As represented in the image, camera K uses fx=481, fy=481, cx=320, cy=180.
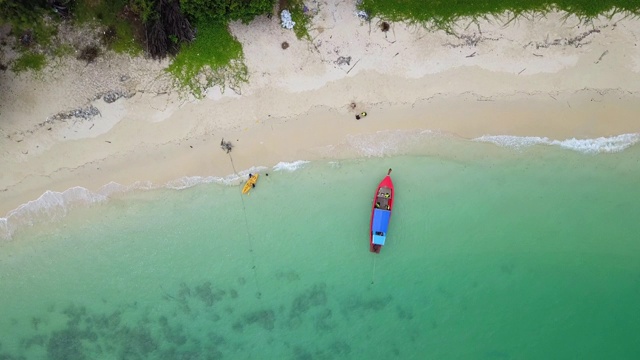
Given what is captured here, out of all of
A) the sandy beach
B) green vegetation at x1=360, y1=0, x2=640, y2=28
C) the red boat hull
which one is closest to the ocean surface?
the red boat hull

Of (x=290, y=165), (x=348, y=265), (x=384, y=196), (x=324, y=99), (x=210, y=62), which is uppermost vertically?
(x=210, y=62)

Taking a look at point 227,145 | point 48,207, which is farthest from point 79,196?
point 227,145

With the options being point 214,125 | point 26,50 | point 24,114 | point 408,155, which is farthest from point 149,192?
point 408,155

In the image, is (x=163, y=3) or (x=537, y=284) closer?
(x=163, y=3)

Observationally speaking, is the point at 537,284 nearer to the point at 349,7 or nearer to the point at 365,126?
the point at 365,126

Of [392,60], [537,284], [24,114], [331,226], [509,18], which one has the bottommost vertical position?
[537,284]

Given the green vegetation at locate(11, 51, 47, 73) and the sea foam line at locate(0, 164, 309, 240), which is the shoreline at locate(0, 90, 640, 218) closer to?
the sea foam line at locate(0, 164, 309, 240)

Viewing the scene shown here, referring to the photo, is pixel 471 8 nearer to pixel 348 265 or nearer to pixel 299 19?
pixel 299 19
